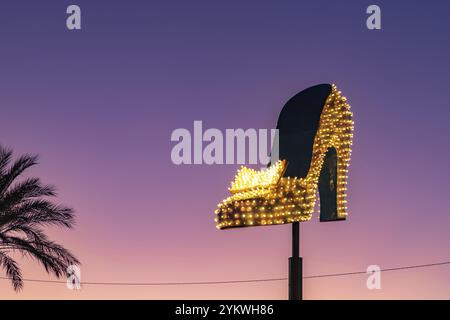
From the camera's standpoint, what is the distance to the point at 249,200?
32.5m

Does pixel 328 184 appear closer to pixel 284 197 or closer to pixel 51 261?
pixel 284 197

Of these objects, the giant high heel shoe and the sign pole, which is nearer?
the sign pole

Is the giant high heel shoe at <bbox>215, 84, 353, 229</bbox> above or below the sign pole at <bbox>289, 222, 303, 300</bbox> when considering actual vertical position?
above

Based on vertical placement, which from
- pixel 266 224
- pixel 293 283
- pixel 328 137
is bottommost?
pixel 293 283

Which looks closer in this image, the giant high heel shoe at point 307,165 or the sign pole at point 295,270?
the sign pole at point 295,270

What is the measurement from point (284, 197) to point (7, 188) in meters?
9.73

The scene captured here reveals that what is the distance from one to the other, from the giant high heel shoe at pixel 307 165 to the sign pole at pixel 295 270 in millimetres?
587

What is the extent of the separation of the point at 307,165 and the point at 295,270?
3.59 metres

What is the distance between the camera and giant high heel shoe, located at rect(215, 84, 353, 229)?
31828mm

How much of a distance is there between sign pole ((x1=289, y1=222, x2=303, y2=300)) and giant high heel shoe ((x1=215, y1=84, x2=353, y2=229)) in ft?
1.92

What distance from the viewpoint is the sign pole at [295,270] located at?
1232 inches

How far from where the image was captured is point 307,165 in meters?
32.0

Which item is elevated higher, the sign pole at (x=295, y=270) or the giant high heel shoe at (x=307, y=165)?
the giant high heel shoe at (x=307, y=165)

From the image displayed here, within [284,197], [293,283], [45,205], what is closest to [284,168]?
[284,197]
